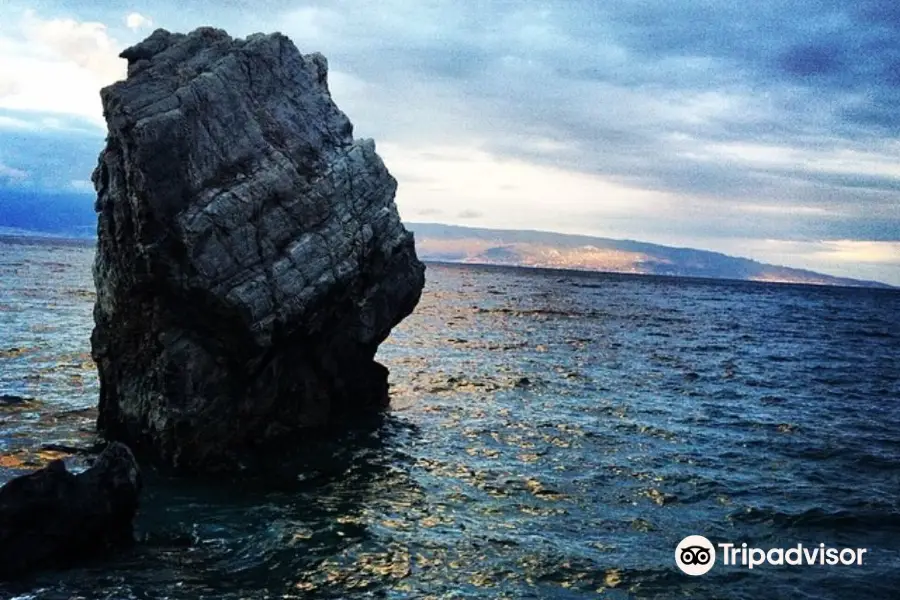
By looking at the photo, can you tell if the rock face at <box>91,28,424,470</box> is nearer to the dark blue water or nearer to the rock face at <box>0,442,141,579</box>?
the dark blue water

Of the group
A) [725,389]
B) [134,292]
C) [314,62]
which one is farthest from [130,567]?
[725,389]

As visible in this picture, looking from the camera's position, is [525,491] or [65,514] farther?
[525,491]

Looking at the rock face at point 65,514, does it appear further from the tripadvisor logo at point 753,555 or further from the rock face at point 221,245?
the tripadvisor logo at point 753,555

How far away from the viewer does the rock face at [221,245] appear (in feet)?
65.4

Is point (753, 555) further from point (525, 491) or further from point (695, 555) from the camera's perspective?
point (525, 491)

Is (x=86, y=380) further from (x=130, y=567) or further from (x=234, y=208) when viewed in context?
(x=130, y=567)

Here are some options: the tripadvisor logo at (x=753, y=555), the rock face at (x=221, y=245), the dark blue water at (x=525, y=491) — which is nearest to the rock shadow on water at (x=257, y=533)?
the dark blue water at (x=525, y=491)

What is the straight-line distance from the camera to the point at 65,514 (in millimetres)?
14406

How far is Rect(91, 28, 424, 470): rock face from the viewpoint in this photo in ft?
65.4

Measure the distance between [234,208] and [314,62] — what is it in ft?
35.2

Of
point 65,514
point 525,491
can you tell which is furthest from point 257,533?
point 525,491

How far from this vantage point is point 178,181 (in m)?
19.8

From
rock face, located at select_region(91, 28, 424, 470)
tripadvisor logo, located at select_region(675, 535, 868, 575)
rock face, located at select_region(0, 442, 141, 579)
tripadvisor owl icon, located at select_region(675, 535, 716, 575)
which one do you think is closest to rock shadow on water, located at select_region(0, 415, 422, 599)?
rock face, located at select_region(0, 442, 141, 579)

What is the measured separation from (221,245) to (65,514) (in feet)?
28.0
